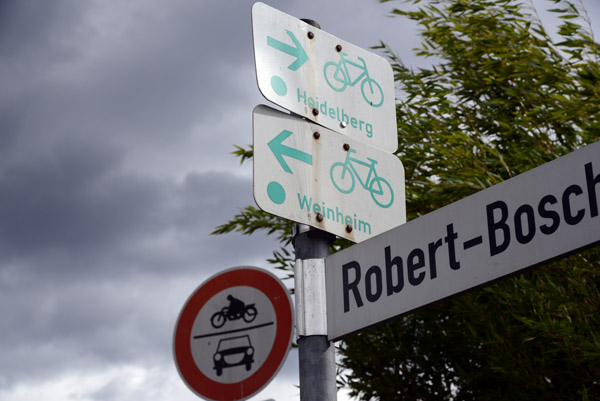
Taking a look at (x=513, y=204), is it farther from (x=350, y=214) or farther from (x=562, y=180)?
(x=350, y=214)

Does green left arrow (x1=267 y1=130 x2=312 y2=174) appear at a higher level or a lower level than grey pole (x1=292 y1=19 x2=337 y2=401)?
higher

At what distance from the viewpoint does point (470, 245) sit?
2135 mm

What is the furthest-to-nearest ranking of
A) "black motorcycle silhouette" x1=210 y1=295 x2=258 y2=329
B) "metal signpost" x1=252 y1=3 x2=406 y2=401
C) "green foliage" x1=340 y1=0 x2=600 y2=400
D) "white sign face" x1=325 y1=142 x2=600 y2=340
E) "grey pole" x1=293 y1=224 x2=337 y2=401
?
"green foliage" x1=340 y1=0 x2=600 y2=400 → "black motorcycle silhouette" x1=210 y1=295 x2=258 y2=329 → "metal signpost" x1=252 y1=3 x2=406 y2=401 → "grey pole" x1=293 y1=224 x2=337 y2=401 → "white sign face" x1=325 y1=142 x2=600 y2=340

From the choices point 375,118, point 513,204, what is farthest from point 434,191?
point 513,204

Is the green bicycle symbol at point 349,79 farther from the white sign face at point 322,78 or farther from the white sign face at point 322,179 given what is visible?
the white sign face at point 322,179

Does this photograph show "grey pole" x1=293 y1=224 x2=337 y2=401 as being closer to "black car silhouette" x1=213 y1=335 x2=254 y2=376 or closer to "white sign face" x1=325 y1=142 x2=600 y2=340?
"white sign face" x1=325 y1=142 x2=600 y2=340

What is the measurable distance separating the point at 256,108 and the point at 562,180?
84 centimetres

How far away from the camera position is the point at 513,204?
2.11m

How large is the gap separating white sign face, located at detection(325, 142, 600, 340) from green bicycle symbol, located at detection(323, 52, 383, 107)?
0.51 m

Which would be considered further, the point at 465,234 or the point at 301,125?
the point at 301,125

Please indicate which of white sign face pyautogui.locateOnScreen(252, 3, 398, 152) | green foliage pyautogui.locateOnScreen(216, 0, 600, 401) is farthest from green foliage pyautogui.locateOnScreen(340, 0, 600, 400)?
white sign face pyautogui.locateOnScreen(252, 3, 398, 152)

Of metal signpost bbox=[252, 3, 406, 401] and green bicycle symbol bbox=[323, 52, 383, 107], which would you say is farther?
green bicycle symbol bbox=[323, 52, 383, 107]

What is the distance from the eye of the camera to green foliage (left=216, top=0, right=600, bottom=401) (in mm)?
6223

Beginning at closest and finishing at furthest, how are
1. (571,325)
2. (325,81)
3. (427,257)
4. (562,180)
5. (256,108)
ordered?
1. (562,180)
2. (427,257)
3. (256,108)
4. (325,81)
5. (571,325)
